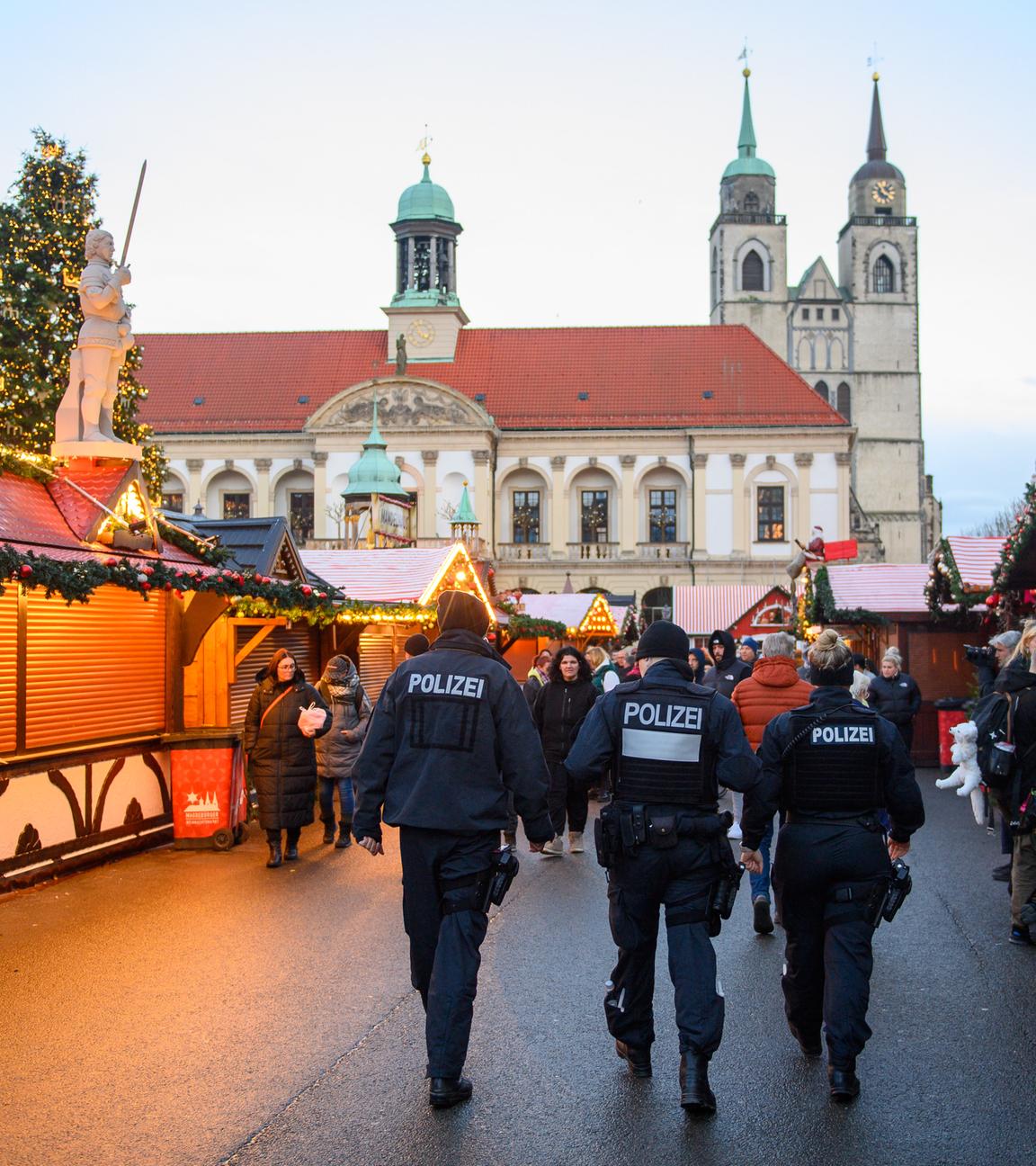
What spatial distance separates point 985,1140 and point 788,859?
1260 millimetres

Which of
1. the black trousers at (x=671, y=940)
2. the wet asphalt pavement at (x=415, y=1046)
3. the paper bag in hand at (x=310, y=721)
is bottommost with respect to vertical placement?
the wet asphalt pavement at (x=415, y=1046)

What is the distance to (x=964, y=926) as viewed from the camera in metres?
8.16

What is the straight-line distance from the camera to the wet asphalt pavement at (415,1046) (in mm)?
4543

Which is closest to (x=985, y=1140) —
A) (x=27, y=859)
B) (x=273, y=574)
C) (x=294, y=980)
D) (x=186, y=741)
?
(x=294, y=980)

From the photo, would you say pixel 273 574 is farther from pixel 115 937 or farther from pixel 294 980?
pixel 294 980

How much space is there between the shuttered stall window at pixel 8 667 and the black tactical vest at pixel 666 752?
576 cm

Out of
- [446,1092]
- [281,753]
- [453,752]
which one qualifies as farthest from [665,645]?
[281,753]

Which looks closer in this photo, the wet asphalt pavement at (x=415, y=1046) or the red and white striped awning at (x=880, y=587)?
the wet asphalt pavement at (x=415, y=1046)

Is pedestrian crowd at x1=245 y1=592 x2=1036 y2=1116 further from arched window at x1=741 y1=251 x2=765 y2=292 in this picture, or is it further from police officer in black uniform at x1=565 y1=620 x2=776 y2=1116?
arched window at x1=741 y1=251 x2=765 y2=292

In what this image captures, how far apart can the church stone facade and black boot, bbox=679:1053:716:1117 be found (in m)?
79.3

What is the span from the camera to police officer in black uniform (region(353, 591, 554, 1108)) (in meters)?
5.10

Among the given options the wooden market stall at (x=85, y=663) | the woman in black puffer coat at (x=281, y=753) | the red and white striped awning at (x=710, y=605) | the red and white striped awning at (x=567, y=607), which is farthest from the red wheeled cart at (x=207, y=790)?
the red and white striped awning at (x=710, y=605)

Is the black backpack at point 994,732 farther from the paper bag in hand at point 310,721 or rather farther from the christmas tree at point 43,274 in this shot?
the christmas tree at point 43,274

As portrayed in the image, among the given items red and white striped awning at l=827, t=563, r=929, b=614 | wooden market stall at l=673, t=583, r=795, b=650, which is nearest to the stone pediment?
wooden market stall at l=673, t=583, r=795, b=650
